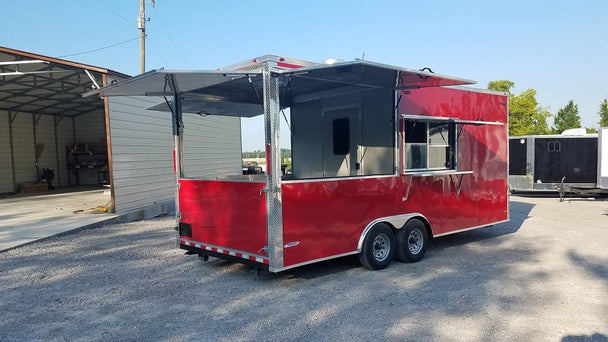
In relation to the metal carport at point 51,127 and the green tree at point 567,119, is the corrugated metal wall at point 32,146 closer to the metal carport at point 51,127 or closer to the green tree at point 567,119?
the metal carport at point 51,127

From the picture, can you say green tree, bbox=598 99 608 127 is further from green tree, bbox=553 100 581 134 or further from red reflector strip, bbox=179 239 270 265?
red reflector strip, bbox=179 239 270 265

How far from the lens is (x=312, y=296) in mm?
4867

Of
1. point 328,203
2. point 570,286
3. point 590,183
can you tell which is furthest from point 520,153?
point 328,203

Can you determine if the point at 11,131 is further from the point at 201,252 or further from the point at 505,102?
the point at 505,102

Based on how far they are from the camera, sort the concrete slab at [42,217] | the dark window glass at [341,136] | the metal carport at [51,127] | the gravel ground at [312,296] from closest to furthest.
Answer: the gravel ground at [312,296]
the dark window glass at [341,136]
the concrete slab at [42,217]
the metal carport at [51,127]

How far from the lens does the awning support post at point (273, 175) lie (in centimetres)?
481

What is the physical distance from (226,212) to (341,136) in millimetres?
2495

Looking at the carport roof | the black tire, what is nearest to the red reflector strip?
the black tire

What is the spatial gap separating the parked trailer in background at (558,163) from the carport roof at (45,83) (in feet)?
45.8

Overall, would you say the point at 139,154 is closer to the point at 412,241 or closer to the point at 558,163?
the point at 412,241

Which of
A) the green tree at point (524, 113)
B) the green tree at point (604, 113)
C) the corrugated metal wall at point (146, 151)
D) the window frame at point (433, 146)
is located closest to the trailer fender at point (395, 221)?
the window frame at point (433, 146)

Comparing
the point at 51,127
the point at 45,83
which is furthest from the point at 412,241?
the point at 51,127

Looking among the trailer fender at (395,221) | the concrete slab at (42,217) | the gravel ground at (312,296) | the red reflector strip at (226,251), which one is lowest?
the gravel ground at (312,296)

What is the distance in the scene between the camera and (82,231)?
9.25 m
